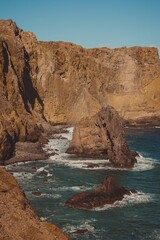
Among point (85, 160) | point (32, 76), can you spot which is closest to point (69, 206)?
point (85, 160)

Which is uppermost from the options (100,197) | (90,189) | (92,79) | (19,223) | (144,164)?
(92,79)

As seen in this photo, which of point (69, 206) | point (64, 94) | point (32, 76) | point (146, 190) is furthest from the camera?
point (64, 94)

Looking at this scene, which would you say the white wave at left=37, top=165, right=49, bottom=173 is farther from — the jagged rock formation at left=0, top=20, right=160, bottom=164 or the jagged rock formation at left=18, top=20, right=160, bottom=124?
the jagged rock formation at left=18, top=20, right=160, bottom=124

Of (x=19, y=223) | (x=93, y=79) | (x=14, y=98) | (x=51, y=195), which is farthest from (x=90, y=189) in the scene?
(x=93, y=79)

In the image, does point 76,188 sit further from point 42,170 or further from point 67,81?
point 67,81

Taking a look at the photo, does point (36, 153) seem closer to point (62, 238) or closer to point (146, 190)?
point (146, 190)

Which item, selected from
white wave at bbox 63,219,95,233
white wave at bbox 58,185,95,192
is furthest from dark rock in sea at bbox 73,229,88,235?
white wave at bbox 58,185,95,192
